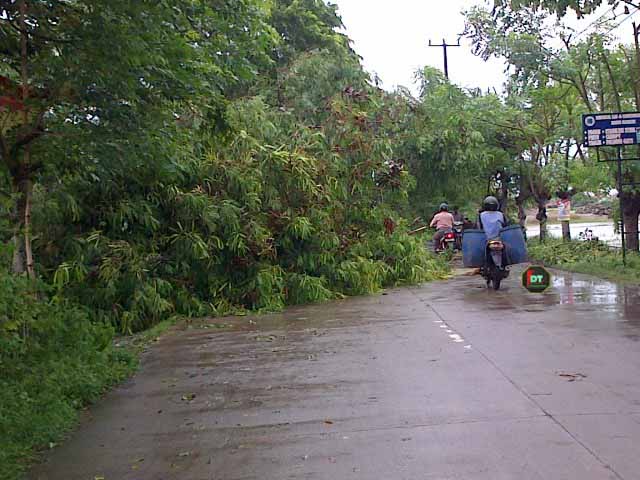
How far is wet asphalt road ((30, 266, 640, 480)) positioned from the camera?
5.27m

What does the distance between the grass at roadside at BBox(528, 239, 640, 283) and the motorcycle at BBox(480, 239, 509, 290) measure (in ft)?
8.18

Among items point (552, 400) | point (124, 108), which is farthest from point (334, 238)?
point (552, 400)

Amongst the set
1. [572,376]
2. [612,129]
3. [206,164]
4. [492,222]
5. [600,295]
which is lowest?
[600,295]

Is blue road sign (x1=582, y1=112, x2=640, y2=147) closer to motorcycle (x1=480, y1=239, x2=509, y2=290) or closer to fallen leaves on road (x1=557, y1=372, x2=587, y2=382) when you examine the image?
motorcycle (x1=480, y1=239, x2=509, y2=290)

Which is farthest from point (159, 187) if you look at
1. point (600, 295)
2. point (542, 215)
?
point (542, 215)

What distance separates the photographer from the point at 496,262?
47.1 ft

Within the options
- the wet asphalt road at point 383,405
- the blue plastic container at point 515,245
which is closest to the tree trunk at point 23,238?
the wet asphalt road at point 383,405

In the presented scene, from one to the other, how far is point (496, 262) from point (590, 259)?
5.45 meters

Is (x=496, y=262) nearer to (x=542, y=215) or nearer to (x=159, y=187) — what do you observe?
(x=159, y=187)

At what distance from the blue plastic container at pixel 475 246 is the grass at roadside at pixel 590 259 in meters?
2.73

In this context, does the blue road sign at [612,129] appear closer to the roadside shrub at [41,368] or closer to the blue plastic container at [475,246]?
the blue plastic container at [475,246]

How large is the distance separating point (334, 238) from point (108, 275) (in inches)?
175

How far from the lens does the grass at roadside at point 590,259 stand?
627 inches

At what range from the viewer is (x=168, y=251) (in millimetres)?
13484
